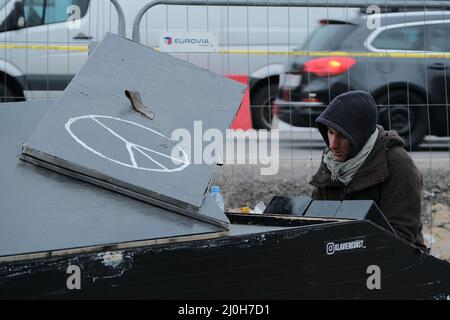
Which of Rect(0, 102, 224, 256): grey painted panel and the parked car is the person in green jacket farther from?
the parked car

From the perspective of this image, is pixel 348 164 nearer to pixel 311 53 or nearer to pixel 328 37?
pixel 311 53

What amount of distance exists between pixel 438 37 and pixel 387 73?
0.53m

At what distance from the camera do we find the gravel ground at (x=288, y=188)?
6.73m

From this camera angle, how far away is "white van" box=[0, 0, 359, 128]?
6.27m

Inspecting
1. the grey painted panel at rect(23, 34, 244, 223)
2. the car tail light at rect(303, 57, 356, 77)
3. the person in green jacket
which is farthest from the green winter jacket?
the car tail light at rect(303, 57, 356, 77)

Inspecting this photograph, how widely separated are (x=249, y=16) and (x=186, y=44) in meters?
0.74

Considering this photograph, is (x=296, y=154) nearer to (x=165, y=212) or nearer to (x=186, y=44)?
(x=186, y=44)

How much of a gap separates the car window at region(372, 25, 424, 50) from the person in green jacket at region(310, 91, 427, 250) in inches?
148

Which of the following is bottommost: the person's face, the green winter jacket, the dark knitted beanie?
the green winter jacket

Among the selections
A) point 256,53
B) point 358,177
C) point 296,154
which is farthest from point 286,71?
point 358,177

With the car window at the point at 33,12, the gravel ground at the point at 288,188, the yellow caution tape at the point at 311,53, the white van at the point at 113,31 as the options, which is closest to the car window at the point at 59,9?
the white van at the point at 113,31

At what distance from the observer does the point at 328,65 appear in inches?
306

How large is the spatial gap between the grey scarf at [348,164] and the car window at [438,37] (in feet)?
11.9

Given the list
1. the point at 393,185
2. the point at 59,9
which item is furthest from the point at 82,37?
the point at 393,185
